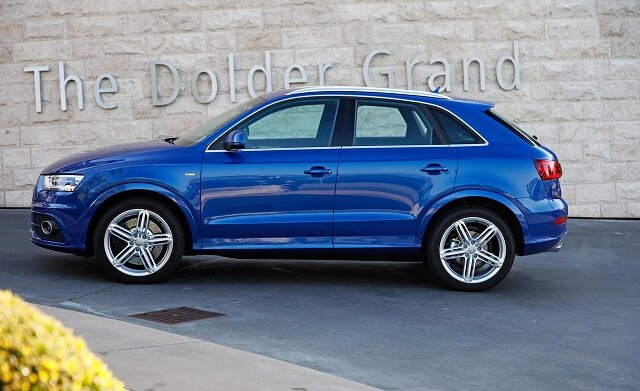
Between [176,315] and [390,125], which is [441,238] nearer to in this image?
[390,125]

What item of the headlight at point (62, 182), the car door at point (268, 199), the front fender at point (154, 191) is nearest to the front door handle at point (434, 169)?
the car door at point (268, 199)

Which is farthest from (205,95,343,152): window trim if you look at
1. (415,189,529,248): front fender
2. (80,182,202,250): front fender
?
(415,189,529,248): front fender

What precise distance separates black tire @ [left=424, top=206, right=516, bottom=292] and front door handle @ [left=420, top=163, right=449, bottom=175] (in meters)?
0.37

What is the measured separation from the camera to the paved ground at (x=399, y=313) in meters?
6.99

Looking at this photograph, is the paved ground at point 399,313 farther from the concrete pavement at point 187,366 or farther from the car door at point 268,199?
the car door at point 268,199

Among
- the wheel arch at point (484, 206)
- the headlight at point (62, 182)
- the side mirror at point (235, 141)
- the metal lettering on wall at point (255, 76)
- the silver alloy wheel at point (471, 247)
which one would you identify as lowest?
the silver alloy wheel at point (471, 247)

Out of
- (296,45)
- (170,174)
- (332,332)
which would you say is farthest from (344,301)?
(296,45)

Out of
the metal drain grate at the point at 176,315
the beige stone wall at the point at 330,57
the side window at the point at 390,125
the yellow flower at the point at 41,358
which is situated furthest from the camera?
the beige stone wall at the point at 330,57

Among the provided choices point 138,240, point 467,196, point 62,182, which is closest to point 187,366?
point 138,240

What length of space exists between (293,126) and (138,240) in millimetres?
1643

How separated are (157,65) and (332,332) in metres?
8.28

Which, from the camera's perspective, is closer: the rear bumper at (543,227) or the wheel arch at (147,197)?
the wheel arch at (147,197)

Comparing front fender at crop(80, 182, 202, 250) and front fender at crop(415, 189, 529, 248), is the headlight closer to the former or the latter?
front fender at crop(80, 182, 202, 250)

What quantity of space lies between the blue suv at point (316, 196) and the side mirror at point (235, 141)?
0.4 inches
